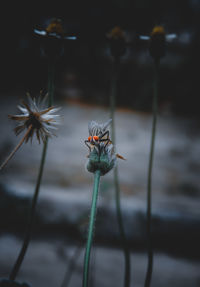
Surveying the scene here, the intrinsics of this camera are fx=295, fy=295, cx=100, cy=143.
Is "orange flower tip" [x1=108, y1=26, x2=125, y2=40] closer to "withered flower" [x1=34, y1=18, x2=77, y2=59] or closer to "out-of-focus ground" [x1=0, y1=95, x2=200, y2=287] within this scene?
"withered flower" [x1=34, y1=18, x2=77, y2=59]

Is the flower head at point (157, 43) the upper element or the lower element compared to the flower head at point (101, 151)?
upper

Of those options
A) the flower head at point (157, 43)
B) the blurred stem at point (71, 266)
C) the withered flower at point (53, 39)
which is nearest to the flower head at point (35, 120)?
the withered flower at point (53, 39)

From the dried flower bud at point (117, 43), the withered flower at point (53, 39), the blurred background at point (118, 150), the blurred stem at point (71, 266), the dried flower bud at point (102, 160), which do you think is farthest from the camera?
the blurred background at point (118, 150)

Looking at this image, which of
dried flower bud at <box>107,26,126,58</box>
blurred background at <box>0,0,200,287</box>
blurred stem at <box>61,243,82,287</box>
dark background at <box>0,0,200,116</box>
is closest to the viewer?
dried flower bud at <box>107,26,126,58</box>

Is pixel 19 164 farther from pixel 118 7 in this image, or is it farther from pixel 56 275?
pixel 118 7

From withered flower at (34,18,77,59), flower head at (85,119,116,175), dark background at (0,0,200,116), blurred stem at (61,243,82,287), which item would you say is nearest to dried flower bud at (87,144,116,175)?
flower head at (85,119,116,175)

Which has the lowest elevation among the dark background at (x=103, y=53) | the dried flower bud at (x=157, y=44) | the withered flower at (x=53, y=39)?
the withered flower at (x=53, y=39)

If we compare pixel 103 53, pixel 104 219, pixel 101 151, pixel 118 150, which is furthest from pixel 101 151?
pixel 103 53

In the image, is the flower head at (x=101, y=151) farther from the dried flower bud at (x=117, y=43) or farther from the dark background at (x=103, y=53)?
the dark background at (x=103, y=53)
